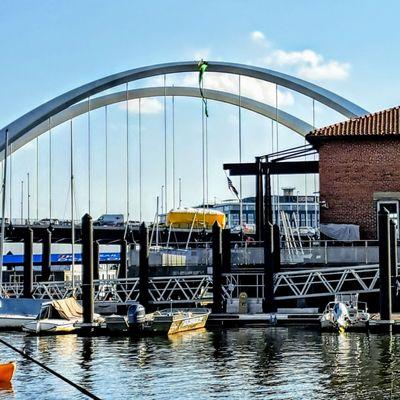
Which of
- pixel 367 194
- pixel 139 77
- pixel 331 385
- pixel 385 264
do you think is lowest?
pixel 331 385

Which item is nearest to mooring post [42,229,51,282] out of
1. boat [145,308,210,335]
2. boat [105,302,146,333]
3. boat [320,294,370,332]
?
boat [145,308,210,335]

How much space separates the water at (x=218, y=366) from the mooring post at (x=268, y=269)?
309cm

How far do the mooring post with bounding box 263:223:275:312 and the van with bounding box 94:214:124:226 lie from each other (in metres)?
71.1

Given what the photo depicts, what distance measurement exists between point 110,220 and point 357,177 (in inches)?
2721

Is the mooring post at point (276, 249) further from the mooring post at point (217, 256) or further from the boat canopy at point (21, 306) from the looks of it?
the boat canopy at point (21, 306)

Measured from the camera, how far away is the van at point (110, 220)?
117887 millimetres

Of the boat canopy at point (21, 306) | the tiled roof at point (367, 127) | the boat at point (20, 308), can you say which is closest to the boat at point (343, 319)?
the boat at point (20, 308)

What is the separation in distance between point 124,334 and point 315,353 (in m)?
Answer: 11.2

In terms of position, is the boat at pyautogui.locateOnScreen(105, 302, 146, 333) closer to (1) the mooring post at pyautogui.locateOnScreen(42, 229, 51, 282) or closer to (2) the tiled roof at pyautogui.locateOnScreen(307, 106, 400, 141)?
(1) the mooring post at pyautogui.locateOnScreen(42, 229, 51, 282)

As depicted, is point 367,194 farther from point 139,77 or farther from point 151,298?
point 139,77

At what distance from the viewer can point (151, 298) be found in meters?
53.1

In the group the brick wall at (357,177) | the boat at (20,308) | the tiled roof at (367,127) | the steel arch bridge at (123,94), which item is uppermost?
the steel arch bridge at (123,94)

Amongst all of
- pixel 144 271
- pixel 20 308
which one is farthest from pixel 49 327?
pixel 144 271

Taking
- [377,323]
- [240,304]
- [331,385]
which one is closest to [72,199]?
[240,304]
